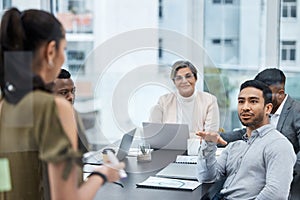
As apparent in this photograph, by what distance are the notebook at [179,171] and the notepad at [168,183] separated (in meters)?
0.06

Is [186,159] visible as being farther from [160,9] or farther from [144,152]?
[160,9]

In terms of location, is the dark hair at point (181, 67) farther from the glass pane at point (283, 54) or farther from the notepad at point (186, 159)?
the glass pane at point (283, 54)

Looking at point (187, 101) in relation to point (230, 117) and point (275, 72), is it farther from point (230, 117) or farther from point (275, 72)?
point (230, 117)

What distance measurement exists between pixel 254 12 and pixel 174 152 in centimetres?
192

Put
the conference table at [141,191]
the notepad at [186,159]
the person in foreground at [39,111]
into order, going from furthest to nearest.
→ 1. the notepad at [186,159]
2. the conference table at [141,191]
3. the person in foreground at [39,111]

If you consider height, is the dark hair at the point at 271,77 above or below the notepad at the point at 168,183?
above

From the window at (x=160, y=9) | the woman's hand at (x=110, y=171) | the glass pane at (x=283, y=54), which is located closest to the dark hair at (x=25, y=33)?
the woman's hand at (x=110, y=171)

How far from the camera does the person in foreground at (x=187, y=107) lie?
2.97 metres

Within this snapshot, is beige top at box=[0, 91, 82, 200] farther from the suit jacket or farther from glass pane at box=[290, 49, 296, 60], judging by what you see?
glass pane at box=[290, 49, 296, 60]

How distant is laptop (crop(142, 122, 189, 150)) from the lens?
2.74 meters

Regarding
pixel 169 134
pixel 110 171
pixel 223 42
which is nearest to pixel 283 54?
pixel 223 42

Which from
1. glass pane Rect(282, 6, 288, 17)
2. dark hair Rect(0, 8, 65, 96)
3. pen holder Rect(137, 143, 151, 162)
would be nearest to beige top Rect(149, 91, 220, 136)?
pen holder Rect(137, 143, 151, 162)

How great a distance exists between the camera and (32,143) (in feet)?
3.62

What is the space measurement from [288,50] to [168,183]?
2360 mm
